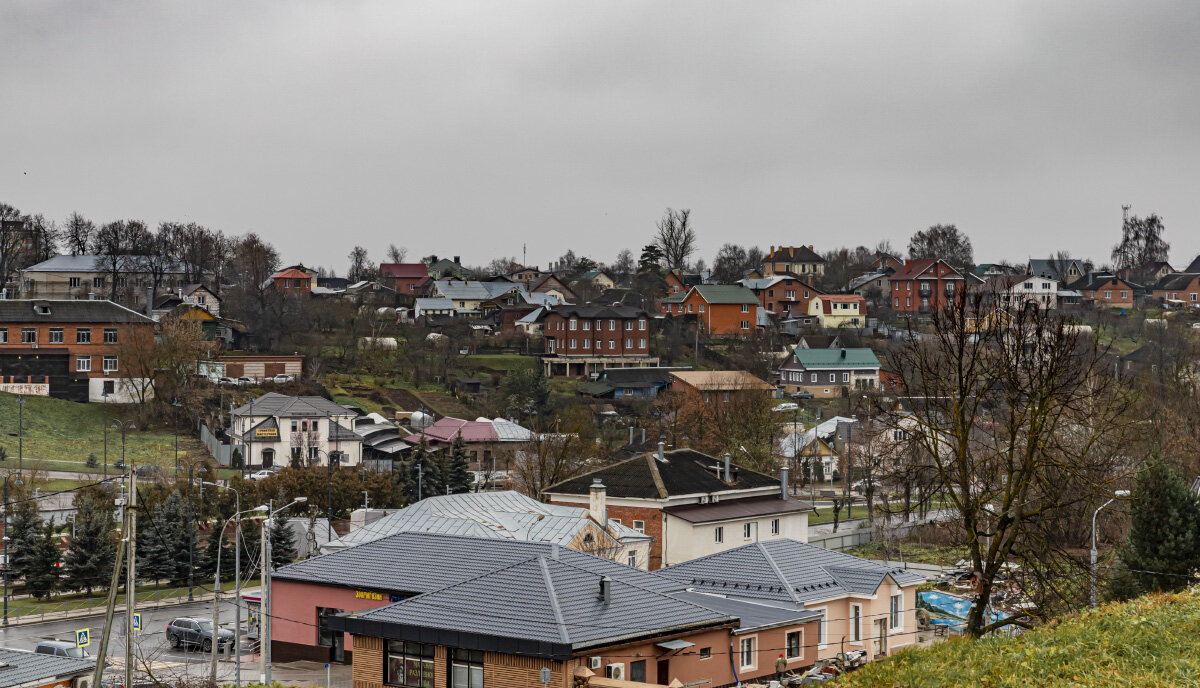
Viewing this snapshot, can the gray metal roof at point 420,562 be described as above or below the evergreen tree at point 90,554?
above

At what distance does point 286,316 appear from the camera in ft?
321

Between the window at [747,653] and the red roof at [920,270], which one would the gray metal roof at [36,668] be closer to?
the window at [747,653]

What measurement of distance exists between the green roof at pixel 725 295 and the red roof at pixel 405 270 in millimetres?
43117

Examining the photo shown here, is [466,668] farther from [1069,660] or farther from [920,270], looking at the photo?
[920,270]

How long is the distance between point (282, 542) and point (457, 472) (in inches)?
634

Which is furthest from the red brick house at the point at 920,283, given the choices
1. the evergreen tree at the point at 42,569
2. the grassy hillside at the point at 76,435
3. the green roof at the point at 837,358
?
the evergreen tree at the point at 42,569

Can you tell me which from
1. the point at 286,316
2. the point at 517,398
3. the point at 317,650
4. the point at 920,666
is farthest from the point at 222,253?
the point at 920,666

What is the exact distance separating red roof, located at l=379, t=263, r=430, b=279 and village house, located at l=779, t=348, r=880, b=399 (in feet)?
190

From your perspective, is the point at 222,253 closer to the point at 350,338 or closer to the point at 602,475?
the point at 350,338

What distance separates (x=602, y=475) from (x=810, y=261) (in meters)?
105

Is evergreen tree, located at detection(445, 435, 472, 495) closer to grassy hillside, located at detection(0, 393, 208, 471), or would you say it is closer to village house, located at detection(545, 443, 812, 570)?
grassy hillside, located at detection(0, 393, 208, 471)

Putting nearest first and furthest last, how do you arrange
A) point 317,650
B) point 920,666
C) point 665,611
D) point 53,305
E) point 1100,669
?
point 1100,669 < point 920,666 < point 665,611 < point 317,650 < point 53,305

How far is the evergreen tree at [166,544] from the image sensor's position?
1860 inches

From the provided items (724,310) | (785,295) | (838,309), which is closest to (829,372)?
(724,310)
